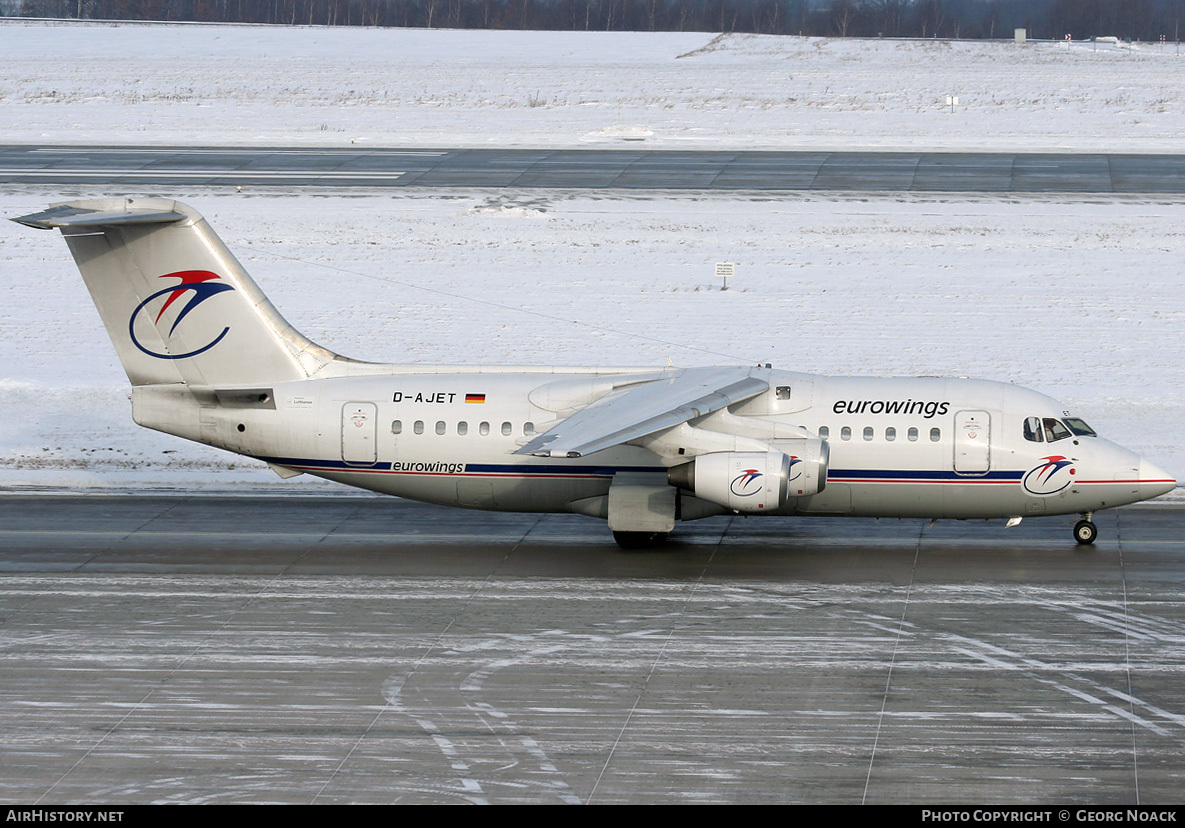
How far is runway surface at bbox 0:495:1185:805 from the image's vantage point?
1620 cm

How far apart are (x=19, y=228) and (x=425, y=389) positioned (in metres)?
31.0

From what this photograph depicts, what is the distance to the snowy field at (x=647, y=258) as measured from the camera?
117 ft

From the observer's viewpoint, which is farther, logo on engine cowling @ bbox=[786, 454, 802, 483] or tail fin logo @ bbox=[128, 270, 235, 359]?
tail fin logo @ bbox=[128, 270, 235, 359]

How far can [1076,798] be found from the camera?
611 inches

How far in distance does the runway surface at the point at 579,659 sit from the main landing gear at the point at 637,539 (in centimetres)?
25

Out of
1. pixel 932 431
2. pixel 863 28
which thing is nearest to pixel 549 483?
pixel 932 431

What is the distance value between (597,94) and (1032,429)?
5895 cm

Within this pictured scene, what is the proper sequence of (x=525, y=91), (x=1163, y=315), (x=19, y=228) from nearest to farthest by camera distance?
(x=1163, y=315)
(x=19, y=228)
(x=525, y=91)

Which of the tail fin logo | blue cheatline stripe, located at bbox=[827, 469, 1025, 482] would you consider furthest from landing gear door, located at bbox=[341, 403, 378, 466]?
blue cheatline stripe, located at bbox=[827, 469, 1025, 482]

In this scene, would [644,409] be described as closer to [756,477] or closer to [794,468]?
[756,477]

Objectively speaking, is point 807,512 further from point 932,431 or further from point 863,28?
point 863,28

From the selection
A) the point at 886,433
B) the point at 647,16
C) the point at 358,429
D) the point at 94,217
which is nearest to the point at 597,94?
the point at 358,429

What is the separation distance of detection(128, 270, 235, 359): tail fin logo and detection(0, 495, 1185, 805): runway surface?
11.9 ft

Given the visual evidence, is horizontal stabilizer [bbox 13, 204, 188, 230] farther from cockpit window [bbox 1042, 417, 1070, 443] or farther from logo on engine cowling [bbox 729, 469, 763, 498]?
cockpit window [bbox 1042, 417, 1070, 443]
